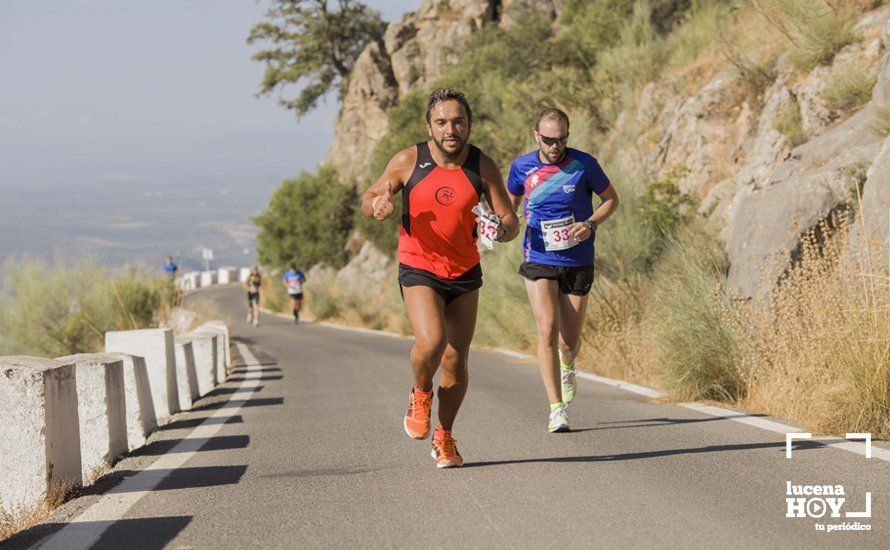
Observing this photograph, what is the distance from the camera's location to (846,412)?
802 centimetres

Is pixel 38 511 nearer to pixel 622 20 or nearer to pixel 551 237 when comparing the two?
pixel 551 237

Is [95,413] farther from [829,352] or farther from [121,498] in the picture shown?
[829,352]

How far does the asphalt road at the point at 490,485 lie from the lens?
539cm

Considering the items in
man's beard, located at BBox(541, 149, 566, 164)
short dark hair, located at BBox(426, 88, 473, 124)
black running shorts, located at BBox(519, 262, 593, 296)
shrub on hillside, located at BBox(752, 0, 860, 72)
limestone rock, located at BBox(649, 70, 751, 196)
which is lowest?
black running shorts, located at BBox(519, 262, 593, 296)

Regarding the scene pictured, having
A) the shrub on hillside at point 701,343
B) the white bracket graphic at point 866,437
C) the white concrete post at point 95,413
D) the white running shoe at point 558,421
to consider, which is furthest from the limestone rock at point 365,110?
the white bracket graphic at point 866,437

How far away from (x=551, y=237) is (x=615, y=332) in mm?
5232

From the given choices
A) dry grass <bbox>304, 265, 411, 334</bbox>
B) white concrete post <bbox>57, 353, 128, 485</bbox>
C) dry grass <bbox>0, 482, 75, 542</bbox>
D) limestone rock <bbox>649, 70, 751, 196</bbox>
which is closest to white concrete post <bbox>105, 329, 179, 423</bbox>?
white concrete post <bbox>57, 353, 128, 485</bbox>

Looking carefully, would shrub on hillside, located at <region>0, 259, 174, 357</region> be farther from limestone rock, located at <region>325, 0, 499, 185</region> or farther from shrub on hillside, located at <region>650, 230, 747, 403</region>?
limestone rock, located at <region>325, 0, 499, 185</region>

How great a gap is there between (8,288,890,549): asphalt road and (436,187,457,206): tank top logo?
157 cm

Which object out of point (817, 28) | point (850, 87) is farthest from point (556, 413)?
point (817, 28)

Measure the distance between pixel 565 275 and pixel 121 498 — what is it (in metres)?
3.73

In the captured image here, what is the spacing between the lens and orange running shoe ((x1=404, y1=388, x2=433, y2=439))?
723 cm

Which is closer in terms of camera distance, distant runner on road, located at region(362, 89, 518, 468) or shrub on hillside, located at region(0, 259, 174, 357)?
distant runner on road, located at region(362, 89, 518, 468)

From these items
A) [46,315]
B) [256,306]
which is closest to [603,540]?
[46,315]
